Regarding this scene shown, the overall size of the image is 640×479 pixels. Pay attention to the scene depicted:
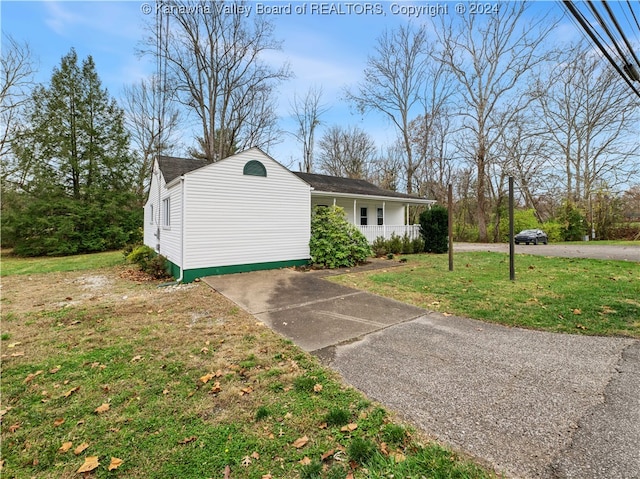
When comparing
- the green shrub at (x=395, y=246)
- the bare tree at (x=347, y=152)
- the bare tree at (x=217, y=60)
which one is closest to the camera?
the green shrub at (x=395, y=246)

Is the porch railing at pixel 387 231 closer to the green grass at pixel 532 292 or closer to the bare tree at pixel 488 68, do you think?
the green grass at pixel 532 292

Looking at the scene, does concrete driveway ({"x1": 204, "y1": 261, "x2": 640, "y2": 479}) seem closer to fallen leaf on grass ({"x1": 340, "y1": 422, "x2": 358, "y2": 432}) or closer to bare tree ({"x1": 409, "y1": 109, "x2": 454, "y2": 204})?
fallen leaf on grass ({"x1": 340, "y1": 422, "x2": 358, "y2": 432})

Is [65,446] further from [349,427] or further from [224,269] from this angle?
[224,269]

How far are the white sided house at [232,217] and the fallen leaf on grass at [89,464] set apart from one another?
20.7 feet

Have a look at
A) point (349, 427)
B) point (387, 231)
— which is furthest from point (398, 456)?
point (387, 231)

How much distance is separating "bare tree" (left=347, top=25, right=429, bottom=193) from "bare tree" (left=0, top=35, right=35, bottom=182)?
21634 mm

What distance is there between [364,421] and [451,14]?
26.9m

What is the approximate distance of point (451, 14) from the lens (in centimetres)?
2045

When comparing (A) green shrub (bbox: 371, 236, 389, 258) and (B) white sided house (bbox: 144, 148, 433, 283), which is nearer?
(B) white sided house (bbox: 144, 148, 433, 283)

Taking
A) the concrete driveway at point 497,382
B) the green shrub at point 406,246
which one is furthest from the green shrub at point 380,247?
the concrete driveway at point 497,382

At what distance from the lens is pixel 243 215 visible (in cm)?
884

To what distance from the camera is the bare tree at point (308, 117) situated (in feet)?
85.7

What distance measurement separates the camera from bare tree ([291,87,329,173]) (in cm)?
2612

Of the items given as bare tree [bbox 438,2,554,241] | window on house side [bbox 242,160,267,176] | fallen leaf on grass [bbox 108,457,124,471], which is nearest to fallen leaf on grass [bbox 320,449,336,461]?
fallen leaf on grass [bbox 108,457,124,471]
